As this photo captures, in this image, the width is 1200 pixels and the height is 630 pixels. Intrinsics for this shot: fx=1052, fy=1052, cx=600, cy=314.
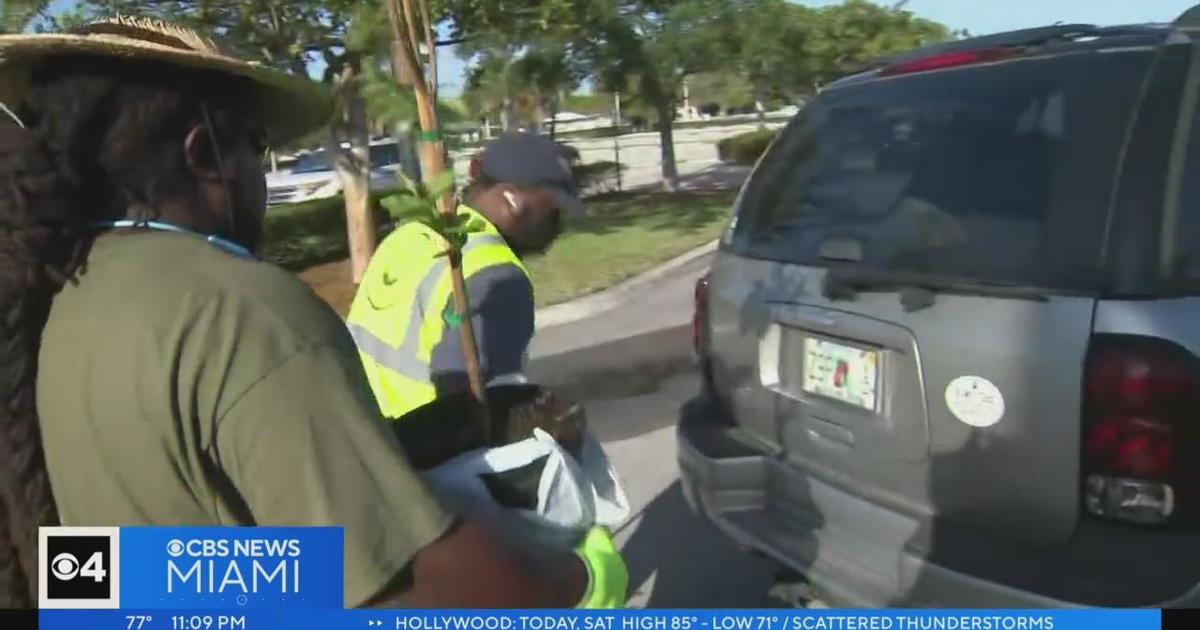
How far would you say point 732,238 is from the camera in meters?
3.44

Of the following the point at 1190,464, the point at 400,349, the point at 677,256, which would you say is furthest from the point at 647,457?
the point at 677,256

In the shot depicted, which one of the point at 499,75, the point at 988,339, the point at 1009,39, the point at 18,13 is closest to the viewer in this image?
the point at 988,339

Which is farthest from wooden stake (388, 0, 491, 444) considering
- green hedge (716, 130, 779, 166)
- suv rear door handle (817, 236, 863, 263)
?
green hedge (716, 130, 779, 166)

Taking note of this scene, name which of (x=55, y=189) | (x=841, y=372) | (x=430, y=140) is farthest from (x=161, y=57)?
(x=841, y=372)

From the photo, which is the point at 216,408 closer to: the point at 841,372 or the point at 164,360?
the point at 164,360

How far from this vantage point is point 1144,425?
2.23 metres

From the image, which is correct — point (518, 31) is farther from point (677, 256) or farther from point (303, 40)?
point (677, 256)

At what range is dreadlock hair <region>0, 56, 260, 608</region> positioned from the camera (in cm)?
125

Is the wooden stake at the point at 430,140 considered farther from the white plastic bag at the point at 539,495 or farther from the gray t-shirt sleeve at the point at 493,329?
the gray t-shirt sleeve at the point at 493,329

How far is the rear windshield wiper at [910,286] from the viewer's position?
2385mm

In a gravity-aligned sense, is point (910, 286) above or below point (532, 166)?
below

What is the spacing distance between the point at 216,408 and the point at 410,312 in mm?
1352

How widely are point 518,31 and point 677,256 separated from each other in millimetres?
2913

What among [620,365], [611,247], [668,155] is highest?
[668,155]
